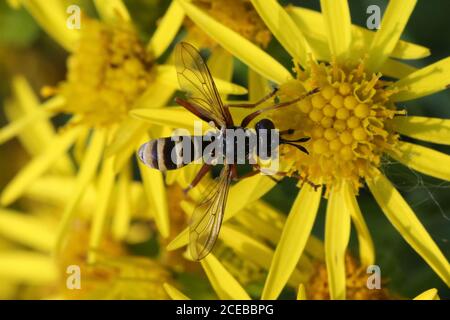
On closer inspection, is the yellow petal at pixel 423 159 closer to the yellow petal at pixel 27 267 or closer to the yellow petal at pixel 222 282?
the yellow petal at pixel 222 282

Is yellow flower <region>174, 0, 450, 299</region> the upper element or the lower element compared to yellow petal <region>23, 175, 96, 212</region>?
lower

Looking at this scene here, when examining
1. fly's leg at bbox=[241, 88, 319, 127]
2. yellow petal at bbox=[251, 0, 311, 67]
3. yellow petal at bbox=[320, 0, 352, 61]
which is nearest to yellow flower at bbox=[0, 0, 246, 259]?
fly's leg at bbox=[241, 88, 319, 127]

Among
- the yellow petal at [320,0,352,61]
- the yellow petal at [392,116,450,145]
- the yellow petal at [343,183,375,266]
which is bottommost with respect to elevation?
the yellow petal at [343,183,375,266]

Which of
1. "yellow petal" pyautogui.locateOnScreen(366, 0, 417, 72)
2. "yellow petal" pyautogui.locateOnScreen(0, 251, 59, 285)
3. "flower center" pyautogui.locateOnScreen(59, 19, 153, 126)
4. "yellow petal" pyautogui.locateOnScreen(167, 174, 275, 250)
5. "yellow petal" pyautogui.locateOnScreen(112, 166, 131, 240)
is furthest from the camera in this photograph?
"yellow petal" pyautogui.locateOnScreen(0, 251, 59, 285)

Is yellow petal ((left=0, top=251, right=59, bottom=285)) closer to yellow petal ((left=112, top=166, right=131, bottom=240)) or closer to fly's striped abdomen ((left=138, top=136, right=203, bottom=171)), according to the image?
yellow petal ((left=112, top=166, right=131, bottom=240))

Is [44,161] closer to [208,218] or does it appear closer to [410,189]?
[208,218]

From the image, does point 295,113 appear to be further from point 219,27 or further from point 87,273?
point 87,273

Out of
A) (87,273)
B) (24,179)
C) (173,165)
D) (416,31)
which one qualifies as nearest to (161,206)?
(173,165)

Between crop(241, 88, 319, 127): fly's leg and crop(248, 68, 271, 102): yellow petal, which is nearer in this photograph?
crop(241, 88, 319, 127): fly's leg
